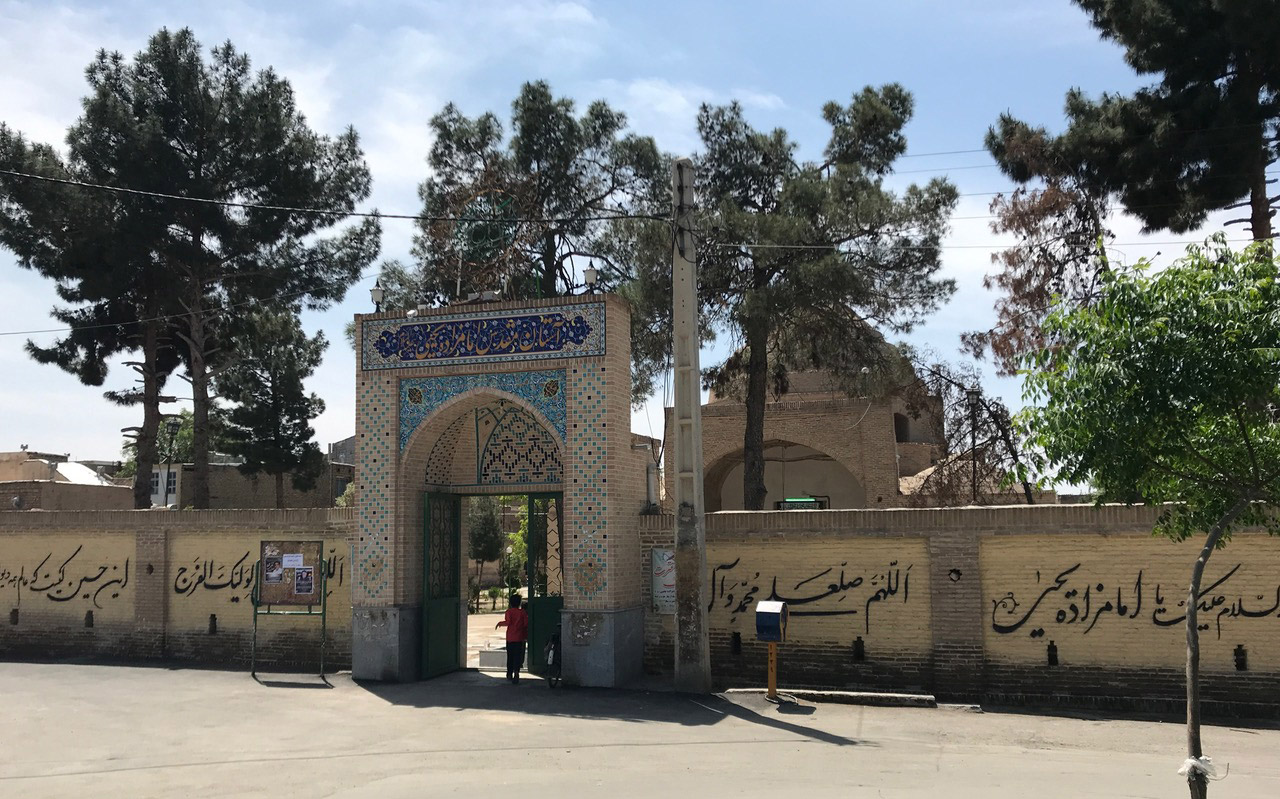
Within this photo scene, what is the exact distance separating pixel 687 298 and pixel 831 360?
8.92m

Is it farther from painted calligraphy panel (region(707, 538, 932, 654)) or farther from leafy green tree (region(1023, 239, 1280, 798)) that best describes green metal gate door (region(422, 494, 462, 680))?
leafy green tree (region(1023, 239, 1280, 798))

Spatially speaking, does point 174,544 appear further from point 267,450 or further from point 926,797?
point 267,450

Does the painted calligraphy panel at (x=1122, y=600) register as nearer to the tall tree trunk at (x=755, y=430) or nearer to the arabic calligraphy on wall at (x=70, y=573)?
the tall tree trunk at (x=755, y=430)

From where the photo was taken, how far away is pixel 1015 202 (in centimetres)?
2219

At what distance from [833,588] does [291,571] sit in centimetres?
778

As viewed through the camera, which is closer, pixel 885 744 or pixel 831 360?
pixel 885 744

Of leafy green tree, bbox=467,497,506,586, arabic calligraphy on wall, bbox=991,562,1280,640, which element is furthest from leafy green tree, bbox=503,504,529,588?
arabic calligraphy on wall, bbox=991,562,1280,640

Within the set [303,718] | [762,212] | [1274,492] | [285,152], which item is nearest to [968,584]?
[1274,492]

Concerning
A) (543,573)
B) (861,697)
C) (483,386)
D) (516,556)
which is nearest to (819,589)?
(861,697)

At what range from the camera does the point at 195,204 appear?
24078 millimetres

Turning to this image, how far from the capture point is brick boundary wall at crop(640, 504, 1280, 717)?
40.5ft

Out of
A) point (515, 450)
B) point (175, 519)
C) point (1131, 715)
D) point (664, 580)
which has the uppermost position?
point (515, 450)

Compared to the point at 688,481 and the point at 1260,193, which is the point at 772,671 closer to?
the point at 688,481

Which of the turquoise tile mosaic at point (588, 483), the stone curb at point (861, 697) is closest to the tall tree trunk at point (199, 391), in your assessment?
the turquoise tile mosaic at point (588, 483)
